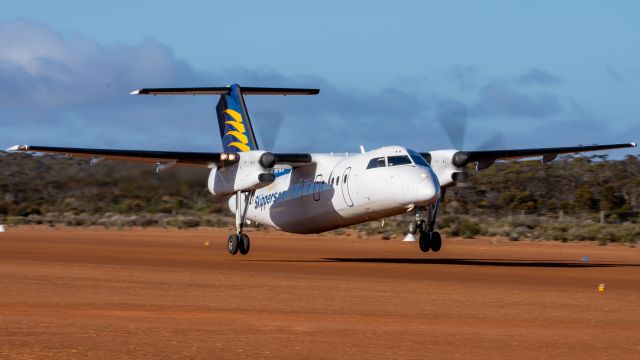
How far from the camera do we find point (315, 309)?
15820mm

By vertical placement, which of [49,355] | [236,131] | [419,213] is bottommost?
[49,355]

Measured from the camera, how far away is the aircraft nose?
25.5 metres

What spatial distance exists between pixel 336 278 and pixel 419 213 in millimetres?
6847

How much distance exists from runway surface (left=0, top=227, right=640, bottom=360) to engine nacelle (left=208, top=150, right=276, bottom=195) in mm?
2502

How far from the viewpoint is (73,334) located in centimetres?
1265

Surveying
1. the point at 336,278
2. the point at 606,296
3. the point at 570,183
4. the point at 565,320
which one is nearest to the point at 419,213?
the point at 336,278

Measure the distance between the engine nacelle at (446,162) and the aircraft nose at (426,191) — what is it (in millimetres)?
3906

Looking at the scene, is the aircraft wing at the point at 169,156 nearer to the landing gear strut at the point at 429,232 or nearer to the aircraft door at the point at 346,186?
the aircraft door at the point at 346,186

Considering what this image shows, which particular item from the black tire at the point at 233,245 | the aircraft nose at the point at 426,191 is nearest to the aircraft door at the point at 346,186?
the aircraft nose at the point at 426,191

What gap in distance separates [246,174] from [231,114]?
433cm

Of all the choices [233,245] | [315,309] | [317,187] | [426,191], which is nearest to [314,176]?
[317,187]

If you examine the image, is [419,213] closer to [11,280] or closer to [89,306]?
[11,280]

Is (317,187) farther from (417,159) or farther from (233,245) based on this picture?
(417,159)

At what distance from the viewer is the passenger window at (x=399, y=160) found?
2705 cm
